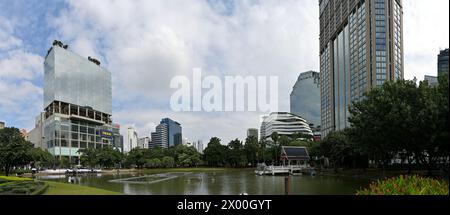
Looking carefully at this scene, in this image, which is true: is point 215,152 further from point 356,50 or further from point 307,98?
point 307,98

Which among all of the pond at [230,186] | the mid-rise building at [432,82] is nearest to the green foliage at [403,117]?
the mid-rise building at [432,82]

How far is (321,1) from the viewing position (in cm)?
11350

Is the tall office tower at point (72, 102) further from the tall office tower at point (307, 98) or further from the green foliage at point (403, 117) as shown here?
the green foliage at point (403, 117)

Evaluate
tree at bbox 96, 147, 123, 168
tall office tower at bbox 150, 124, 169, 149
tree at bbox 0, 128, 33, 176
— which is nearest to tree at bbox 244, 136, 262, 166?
tree at bbox 96, 147, 123, 168

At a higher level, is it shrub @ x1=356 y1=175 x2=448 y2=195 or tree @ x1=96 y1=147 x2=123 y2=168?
shrub @ x1=356 y1=175 x2=448 y2=195

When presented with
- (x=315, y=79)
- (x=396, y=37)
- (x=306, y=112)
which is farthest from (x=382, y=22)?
(x=306, y=112)

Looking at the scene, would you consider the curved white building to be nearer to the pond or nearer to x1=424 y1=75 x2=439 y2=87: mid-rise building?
x1=424 y1=75 x2=439 y2=87: mid-rise building

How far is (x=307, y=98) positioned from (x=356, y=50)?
63.4m

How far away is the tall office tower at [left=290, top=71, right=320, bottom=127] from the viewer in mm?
141125

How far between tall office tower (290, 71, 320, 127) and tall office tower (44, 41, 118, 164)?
77.4 meters

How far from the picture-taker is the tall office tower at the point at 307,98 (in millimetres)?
141125
